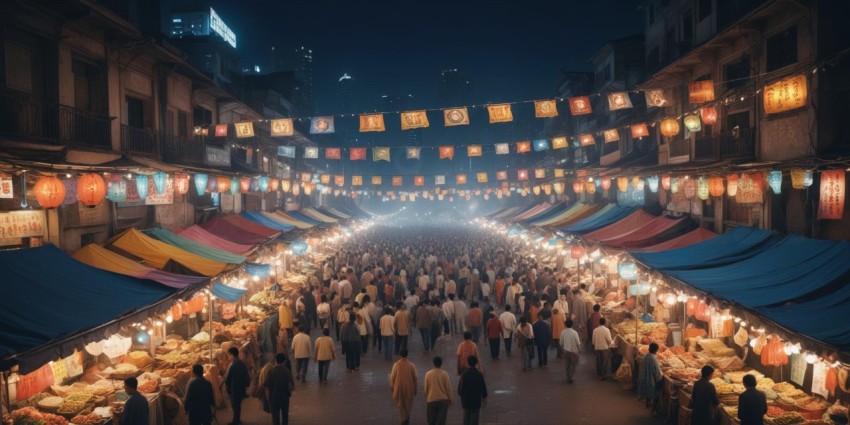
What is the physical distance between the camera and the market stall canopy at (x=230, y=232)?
2216cm

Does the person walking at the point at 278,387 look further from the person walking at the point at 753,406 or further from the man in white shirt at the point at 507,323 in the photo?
the person walking at the point at 753,406

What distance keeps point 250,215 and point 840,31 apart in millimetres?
24037

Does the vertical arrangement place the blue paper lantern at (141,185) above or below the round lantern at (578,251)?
above

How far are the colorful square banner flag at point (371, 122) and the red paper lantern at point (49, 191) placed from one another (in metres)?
11.3

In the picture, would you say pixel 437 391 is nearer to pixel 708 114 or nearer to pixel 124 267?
pixel 124 267

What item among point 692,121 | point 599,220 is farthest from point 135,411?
point 599,220

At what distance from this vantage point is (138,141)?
59.8 ft

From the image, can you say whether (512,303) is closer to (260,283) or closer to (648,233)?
(648,233)

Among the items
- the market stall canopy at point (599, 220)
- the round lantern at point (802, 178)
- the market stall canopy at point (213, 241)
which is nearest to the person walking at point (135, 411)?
the market stall canopy at point (213, 241)

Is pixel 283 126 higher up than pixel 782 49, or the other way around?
pixel 782 49

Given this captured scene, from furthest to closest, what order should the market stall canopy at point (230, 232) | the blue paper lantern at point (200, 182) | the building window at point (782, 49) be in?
the market stall canopy at point (230, 232) → the blue paper lantern at point (200, 182) → the building window at point (782, 49)

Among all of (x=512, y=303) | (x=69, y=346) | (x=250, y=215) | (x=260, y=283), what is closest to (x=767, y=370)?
(x=512, y=303)

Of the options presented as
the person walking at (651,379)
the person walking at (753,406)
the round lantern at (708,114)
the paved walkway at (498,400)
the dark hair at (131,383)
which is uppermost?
the round lantern at (708,114)

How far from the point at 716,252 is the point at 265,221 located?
2052cm
